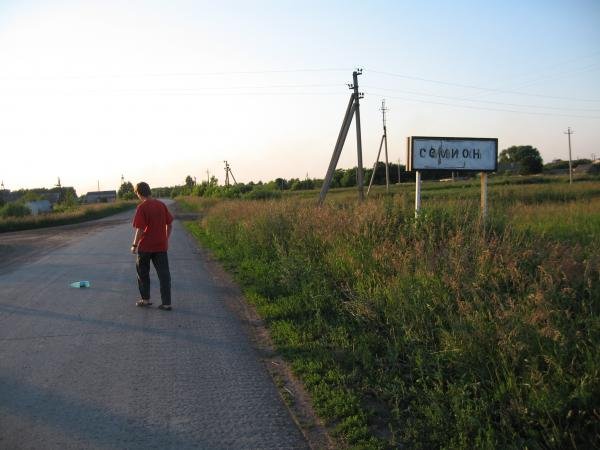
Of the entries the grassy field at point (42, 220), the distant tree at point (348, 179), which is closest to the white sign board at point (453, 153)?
the grassy field at point (42, 220)

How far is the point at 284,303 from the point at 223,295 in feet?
5.40

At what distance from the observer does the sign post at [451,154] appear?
8398mm

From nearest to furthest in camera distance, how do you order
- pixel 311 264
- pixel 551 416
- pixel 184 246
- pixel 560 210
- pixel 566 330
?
1. pixel 551 416
2. pixel 566 330
3. pixel 311 264
4. pixel 560 210
5. pixel 184 246

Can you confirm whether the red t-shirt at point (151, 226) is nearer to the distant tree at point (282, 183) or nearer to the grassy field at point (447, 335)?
the grassy field at point (447, 335)

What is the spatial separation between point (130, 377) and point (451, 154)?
609cm

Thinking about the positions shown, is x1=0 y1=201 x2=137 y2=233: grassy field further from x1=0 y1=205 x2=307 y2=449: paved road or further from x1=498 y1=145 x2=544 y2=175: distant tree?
x1=498 y1=145 x2=544 y2=175: distant tree

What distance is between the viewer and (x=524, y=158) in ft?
286

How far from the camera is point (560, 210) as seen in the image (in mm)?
12219

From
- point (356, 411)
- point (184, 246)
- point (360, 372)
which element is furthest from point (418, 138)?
point (184, 246)

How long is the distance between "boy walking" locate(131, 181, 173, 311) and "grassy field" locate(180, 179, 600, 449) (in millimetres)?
A: 1316

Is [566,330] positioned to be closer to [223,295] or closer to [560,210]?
[223,295]

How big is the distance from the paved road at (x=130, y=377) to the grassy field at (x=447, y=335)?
21.7 inches

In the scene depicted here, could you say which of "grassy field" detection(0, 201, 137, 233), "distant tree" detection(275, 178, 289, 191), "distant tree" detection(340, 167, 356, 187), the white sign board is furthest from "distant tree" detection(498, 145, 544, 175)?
the white sign board

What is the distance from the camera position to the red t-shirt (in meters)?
7.26
